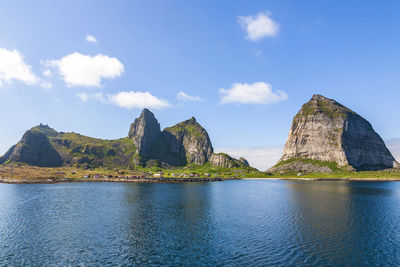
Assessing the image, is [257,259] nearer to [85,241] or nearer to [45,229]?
[85,241]

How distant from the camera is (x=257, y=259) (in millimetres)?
40312

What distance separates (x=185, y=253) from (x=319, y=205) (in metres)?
71.9

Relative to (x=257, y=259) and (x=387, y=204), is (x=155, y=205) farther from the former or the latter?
(x=387, y=204)

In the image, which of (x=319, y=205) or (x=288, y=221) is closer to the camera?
(x=288, y=221)

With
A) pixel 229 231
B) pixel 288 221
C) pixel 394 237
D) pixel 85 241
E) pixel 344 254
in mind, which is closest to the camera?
pixel 344 254

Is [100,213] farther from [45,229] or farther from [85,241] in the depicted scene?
[85,241]

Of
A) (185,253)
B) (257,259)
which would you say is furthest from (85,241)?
(257,259)

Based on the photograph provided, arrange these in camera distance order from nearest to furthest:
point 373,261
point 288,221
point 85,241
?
point 373,261 < point 85,241 < point 288,221

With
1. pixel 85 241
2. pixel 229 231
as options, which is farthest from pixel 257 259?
pixel 85 241

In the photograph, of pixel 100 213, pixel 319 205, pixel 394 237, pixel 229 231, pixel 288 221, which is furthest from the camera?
pixel 319 205

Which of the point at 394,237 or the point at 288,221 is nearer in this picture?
the point at 394,237

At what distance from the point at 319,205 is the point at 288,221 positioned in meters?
34.5

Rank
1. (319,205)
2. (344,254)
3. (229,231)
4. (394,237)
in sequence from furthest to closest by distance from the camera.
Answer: (319,205) < (229,231) < (394,237) < (344,254)

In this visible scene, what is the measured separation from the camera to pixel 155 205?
9362 centimetres
